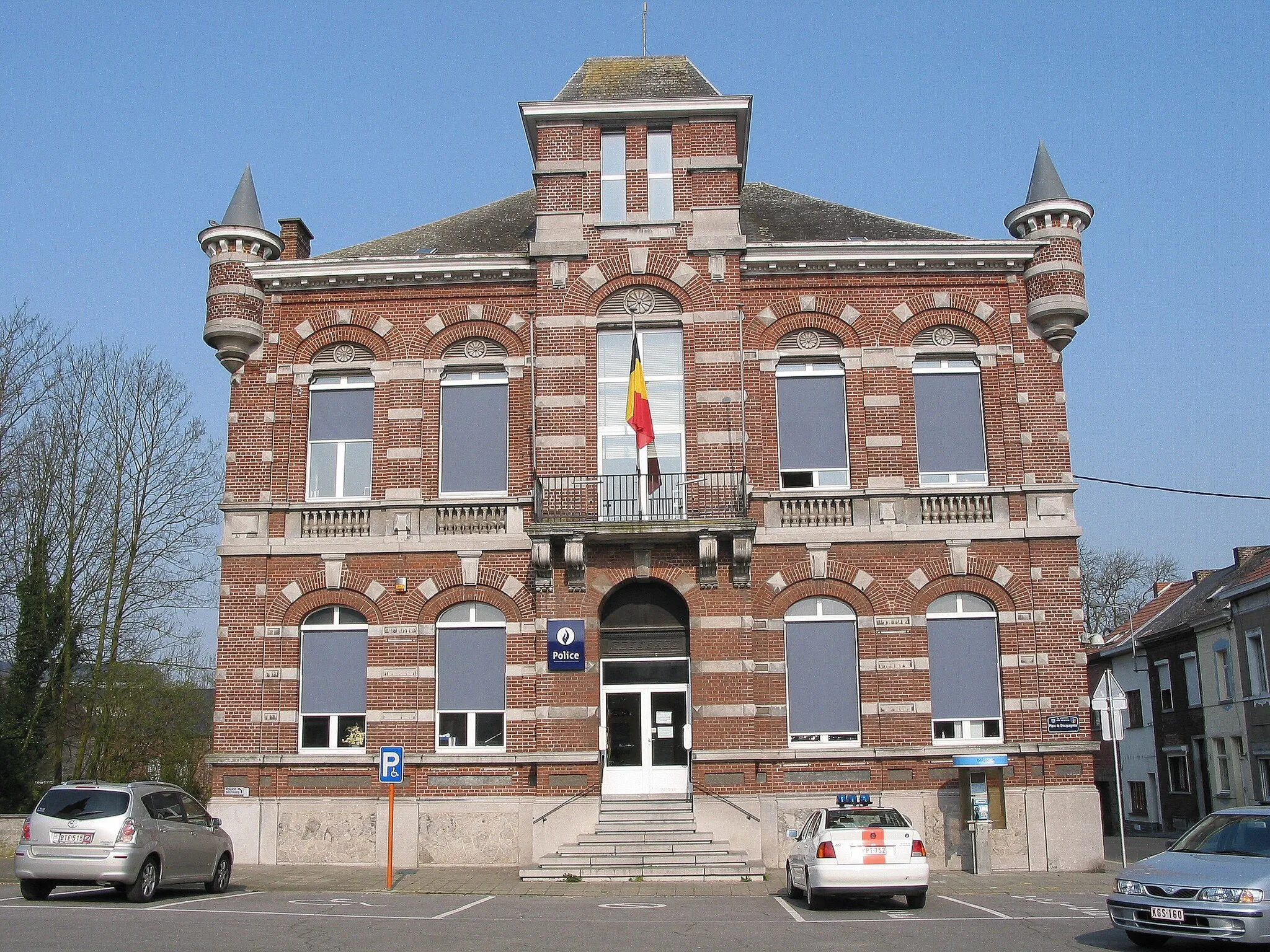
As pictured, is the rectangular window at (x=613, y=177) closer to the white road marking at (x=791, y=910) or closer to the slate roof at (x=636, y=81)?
the slate roof at (x=636, y=81)

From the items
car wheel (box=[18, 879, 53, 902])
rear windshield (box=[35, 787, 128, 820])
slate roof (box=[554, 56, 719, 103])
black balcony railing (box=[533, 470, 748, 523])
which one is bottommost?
car wheel (box=[18, 879, 53, 902])

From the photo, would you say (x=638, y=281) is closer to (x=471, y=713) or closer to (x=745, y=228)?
(x=745, y=228)

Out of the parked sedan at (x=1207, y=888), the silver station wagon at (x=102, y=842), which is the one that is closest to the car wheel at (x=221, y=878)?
the silver station wagon at (x=102, y=842)

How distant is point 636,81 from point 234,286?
9325 mm

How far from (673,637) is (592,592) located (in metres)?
1.78

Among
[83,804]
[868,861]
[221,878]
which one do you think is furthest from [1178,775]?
[83,804]

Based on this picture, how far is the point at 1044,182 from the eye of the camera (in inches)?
947

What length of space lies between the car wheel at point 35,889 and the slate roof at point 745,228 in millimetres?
13226

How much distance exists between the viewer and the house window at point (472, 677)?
22234mm

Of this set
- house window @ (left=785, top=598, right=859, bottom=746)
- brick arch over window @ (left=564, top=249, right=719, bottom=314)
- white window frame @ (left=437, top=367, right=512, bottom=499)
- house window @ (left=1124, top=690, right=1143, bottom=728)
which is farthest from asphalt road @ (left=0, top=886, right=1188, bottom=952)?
house window @ (left=1124, top=690, right=1143, bottom=728)

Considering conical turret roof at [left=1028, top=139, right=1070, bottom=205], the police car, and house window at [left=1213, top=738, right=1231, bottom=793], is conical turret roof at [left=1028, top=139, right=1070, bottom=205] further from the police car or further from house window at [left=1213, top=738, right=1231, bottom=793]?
house window at [left=1213, top=738, right=1231, bottom=793]

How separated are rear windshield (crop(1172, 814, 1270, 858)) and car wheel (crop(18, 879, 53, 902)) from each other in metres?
Answer: 14.0

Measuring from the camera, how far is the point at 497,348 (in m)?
23.7

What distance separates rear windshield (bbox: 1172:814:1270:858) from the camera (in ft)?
39.9
